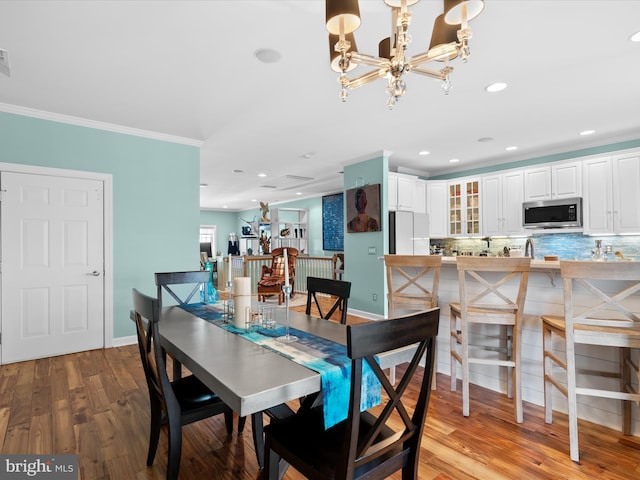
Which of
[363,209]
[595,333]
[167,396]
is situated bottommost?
[167,396]

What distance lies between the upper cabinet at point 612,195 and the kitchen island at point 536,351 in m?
2.76

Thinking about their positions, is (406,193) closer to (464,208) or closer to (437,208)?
(437,208)

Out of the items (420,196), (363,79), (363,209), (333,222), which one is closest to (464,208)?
(420,196)

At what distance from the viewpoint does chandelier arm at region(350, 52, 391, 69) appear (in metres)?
1.59

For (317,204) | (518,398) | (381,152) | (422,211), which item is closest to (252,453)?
(518,398)

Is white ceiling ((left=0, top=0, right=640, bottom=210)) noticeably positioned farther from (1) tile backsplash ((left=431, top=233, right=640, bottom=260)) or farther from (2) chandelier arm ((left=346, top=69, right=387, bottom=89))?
(1) tile backsplash ((left=431, top=233, right=640, bottom=260))

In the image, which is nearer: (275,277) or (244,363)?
(244,363)

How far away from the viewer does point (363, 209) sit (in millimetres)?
5539

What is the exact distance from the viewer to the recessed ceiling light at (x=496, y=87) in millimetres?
2986

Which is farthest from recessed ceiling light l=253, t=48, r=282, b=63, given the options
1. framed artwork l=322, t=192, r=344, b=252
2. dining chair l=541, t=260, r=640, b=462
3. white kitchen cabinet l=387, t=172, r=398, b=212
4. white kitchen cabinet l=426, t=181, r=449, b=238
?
framed artwork l=322, t=192, r=344, b=252

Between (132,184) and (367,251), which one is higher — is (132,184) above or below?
above

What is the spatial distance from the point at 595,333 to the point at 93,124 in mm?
4828

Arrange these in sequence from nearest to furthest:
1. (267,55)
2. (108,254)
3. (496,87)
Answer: (267,55) → (496,87) → (108,254)

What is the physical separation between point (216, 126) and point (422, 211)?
3835mm
